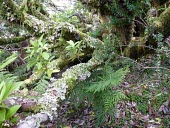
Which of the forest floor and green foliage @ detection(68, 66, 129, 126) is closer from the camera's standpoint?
green foliage @ detection(68, 66, 129, 126)

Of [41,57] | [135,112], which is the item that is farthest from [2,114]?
[135,112]

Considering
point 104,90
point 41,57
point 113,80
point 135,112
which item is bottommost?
point 135,112

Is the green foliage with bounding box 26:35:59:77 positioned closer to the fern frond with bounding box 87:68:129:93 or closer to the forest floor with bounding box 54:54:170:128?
the fern frond with bounding box 87:68:129:93

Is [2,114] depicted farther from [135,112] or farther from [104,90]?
[135,112]

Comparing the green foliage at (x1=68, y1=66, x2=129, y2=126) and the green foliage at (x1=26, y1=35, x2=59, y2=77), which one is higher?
the green foliage at (x1=26, y1=35, x2=59, y2=77)

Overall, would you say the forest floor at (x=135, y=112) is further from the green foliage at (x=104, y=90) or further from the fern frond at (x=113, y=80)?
the fern frond at (x=113, y=80)

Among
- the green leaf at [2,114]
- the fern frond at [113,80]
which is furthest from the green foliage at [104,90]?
the green leaf at [2,114]

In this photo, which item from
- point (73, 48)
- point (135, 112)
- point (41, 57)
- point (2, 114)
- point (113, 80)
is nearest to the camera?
point (2, 114)

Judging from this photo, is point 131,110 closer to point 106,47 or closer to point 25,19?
point 106,47

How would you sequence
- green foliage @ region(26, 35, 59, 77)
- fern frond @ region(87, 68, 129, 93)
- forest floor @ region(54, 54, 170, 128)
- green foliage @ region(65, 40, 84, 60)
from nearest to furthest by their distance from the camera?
fern frond @ region(87, 68, 129, 93), green foliage @ region(26, 35, 59, 77), green foliage @ region(65, 40, 84, 60), forest floor @ region(54, 54, 170, 128)

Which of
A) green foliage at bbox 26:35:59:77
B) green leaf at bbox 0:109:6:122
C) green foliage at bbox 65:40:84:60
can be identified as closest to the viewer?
green leaf at bbox 0:109:6:122

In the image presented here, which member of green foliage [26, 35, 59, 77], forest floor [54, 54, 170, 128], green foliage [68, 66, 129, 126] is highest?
green foliage [26, 35, 59, 77]

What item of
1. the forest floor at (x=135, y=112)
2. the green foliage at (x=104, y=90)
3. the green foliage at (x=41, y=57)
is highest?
the green foliage at (x=41, y=57)

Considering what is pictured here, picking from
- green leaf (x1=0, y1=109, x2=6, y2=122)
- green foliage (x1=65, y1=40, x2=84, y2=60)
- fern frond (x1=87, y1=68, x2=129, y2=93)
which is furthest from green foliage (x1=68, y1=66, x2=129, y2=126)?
green leaf (x1=0, y1=109, x2=6, y2=122)
